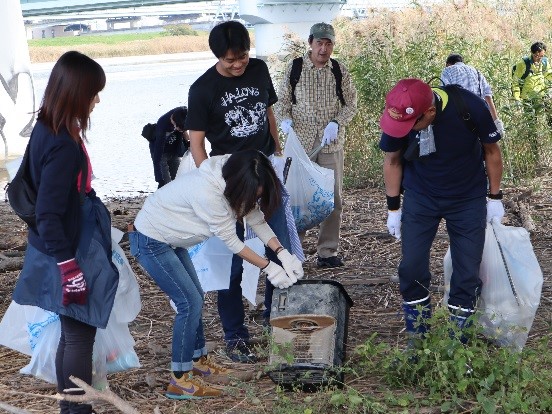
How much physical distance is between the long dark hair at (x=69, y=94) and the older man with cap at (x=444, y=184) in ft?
4.00

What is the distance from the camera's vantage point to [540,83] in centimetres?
876

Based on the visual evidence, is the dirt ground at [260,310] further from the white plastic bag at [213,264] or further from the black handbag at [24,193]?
the black handbag at [24,193]

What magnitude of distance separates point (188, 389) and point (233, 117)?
4.37 feet

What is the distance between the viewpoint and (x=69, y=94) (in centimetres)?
319

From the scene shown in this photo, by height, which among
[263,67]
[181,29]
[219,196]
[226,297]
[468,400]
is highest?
[181,29]

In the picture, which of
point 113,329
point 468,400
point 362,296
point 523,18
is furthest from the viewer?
point 523,18

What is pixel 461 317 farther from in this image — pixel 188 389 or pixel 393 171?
pixel 188 389

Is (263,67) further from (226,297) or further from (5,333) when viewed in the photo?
(5,333)

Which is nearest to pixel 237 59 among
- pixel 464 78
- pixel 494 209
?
pixel 494 209

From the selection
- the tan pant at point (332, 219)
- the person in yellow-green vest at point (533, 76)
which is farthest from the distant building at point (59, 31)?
the tan pant at point (332, 219)

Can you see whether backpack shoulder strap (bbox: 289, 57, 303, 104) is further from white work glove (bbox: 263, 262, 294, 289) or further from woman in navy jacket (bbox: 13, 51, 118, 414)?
woman in navy jacket (bbox: 13, 51, 118, 414)

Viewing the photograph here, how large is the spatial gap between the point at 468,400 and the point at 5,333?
6.37 ft

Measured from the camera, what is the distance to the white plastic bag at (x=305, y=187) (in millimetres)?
5559

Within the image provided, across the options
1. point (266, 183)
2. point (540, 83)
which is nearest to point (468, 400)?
point (266, 183)
